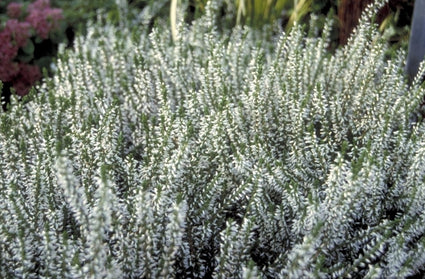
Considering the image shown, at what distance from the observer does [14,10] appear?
11.8 feet

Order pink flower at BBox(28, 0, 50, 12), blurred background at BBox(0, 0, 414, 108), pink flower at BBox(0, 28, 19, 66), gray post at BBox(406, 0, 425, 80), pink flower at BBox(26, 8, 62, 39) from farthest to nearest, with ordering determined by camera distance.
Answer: pink flower at BBox(28, 0, 50, 12) → pink flower at BBox(26, 8, 62, 39) → pink flower at BBox(0, 28, 19, 66) → blurred background at BBox(0, 0, 414, 108) → gray post at BBox(406, 0, 425, 80)

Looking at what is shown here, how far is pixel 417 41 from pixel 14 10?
2663mm

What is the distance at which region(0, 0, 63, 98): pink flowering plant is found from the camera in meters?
3.39

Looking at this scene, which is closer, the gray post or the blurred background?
the gray post

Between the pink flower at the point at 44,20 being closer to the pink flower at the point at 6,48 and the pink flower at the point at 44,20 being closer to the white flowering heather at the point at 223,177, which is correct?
the pink flower at the point at 6,48

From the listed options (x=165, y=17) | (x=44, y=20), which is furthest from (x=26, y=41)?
(x=165, y=17)

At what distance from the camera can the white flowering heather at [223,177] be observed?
156 cm

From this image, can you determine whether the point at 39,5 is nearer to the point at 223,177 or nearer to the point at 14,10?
the point at 14,10

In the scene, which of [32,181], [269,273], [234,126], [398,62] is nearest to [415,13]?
[398,62]

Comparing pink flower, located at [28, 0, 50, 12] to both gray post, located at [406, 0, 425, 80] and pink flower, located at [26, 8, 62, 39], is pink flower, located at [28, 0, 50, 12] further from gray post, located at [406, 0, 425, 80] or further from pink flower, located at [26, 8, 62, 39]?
gray post, located at [406, 0, 425, 80]

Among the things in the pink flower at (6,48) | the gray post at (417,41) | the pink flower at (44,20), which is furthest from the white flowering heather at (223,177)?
the pink flower at (44,20)

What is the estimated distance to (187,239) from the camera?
176 centimetres

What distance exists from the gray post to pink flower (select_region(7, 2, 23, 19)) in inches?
103

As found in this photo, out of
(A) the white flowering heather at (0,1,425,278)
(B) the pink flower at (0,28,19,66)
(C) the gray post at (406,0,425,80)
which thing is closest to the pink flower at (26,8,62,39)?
(B) the pink flower at (0,28,19,66)
